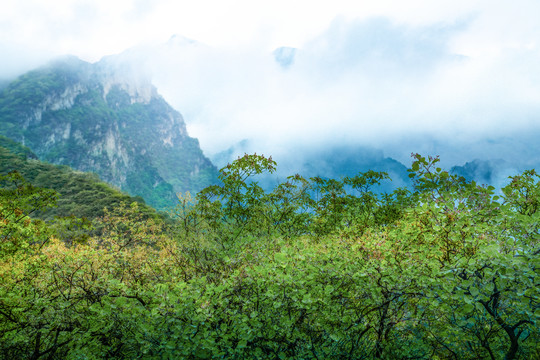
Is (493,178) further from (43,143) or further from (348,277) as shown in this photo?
(43,143)

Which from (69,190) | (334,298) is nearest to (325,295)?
(334,298)

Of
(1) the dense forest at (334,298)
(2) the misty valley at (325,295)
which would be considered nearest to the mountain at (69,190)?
(2) the misty valley at (325,295)

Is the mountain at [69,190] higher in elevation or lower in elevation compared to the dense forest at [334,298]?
higher

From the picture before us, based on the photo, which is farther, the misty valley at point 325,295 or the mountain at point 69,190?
the mountain at point 69,190

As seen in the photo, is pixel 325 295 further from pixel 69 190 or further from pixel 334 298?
pixel 69 190

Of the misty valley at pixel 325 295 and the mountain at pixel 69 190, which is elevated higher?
the mountain at pixel 69 190

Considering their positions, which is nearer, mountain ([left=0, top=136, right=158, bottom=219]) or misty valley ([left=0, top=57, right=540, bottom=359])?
misty valley ([left=0, top=57, right=540, bottom=359])

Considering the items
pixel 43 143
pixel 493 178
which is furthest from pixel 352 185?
pixel 43 143

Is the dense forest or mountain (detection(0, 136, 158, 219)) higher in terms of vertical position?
mountain (detection(0, 136, 158, 219))

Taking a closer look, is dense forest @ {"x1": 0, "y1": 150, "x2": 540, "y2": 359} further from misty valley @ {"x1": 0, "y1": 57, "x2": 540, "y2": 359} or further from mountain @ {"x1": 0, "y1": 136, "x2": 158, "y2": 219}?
mountain @ {"x1": 0, "y1": 136, "x2": 158, "y2": 219}

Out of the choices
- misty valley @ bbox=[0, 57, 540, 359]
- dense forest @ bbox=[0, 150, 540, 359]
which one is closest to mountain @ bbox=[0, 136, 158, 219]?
misty valley @ bbox=[0, 57, 540, 359]

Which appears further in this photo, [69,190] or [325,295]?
[69,190]

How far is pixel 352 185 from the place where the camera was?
1390 centimetres

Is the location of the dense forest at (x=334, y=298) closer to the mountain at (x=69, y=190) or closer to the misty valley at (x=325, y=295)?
the misty valley at (x=325, y=295)
